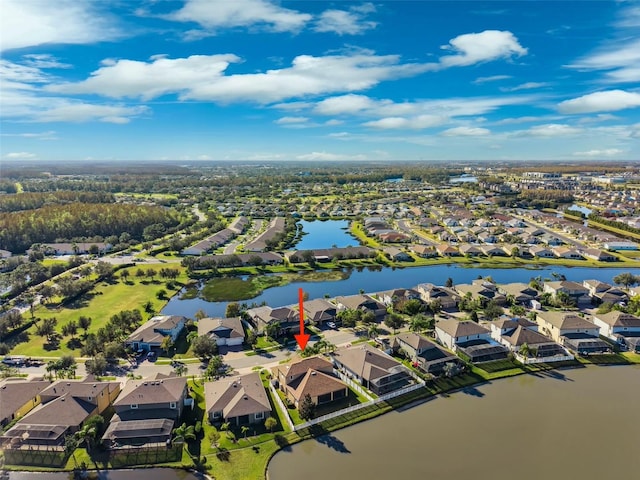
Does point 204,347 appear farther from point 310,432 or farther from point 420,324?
point 420,324

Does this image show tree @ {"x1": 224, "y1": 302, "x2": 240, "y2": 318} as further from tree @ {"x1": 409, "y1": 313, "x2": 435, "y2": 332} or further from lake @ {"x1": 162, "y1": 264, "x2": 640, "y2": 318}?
tree @ {"x1": 409, "y1": 313, "x2": 435, "y2": 332}

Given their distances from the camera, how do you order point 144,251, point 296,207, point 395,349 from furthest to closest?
1. point 296,207
2. point 144,251
3. point 395,349

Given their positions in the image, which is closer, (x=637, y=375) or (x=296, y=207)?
(x=637, y=375)

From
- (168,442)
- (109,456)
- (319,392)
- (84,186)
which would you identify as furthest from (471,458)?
(84,186)

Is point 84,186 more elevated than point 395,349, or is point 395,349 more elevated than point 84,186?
point 84,186

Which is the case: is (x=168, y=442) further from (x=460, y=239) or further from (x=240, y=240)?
(x=460, y=239)

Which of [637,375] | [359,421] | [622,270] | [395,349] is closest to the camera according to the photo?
[359,421]

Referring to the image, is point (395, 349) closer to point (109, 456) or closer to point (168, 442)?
point (168, 442)

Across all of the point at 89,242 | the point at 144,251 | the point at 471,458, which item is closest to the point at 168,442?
the point at 471,458
